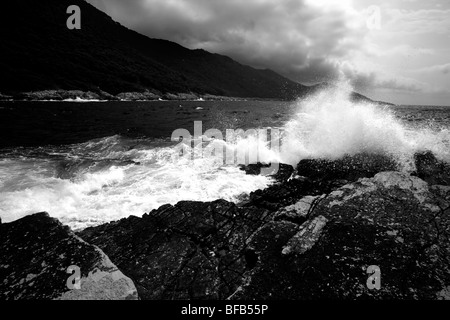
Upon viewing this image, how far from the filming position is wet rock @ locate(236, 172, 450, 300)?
3.22 meters

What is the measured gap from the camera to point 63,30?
120m

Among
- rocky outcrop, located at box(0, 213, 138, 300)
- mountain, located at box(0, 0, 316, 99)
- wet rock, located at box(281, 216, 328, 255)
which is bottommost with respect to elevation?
rocky outcrop, located at box(0, 213, 138, 300)

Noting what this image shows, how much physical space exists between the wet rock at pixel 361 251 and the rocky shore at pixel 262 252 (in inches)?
0.6

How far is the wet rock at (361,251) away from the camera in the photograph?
3.22 m

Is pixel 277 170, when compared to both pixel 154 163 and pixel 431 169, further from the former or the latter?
pixel 154 163

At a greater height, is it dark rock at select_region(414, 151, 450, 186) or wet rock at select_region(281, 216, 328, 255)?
dark rock at select_region(414, 151, 450, 186)

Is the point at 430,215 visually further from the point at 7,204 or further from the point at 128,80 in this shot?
the point at 128,80

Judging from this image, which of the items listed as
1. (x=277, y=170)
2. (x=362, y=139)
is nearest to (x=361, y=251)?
(x=277, y=170)

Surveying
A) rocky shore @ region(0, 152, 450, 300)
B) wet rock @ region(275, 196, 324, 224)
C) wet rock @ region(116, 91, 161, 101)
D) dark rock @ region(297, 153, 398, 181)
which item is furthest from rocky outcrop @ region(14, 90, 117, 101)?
wet rock @ region(275, 196, 324, 224)

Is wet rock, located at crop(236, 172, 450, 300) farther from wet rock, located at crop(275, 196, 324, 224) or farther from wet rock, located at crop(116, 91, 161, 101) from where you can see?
wet rock, located at crop(116, 91, 161, 101)

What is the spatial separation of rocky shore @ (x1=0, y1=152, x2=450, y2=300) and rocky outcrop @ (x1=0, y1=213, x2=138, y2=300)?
17 mm
